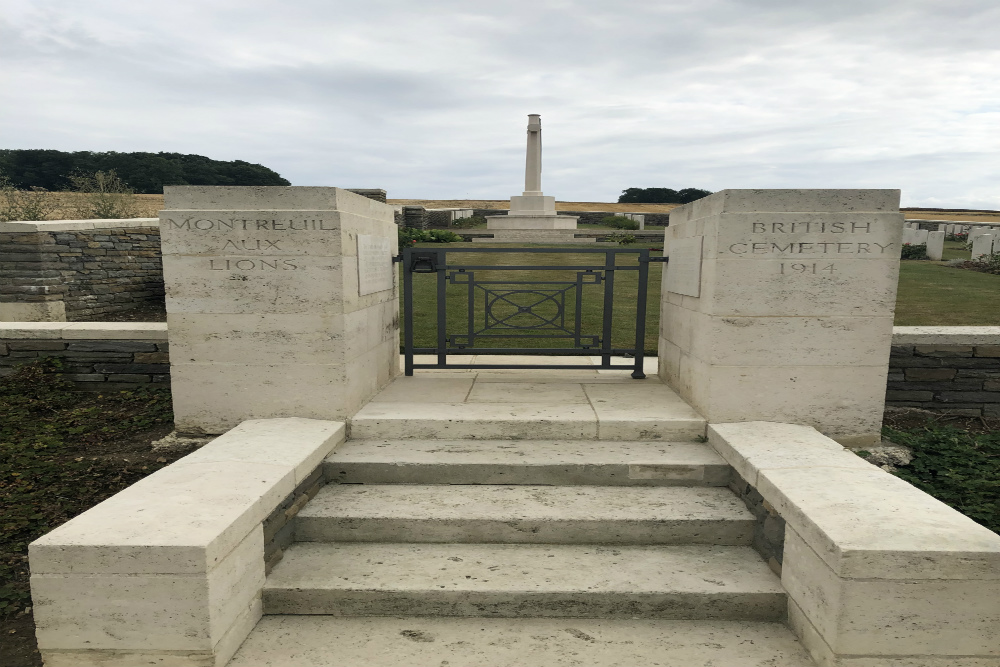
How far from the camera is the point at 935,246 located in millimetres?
18922

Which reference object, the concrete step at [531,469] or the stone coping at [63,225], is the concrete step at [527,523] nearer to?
the concrete step at [531,469]

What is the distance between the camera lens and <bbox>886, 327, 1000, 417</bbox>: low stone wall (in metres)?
5.21

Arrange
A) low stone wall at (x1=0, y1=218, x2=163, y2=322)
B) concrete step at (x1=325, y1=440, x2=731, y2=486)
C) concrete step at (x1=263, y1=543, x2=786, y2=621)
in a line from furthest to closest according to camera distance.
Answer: low stone wall at (x1=0, y1=218, x2=163, y2=322)
concrete step at (x1=325, y1=440, x2=731, y2=486)
concrete step at (x1=263, y1=543, x2=786, y2=621)

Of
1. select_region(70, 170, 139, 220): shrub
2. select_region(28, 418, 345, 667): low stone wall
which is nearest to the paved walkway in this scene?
select_region(28, 418, 345, 667): low stone wall

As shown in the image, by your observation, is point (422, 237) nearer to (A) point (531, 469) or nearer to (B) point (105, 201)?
(B) point (105, 201)

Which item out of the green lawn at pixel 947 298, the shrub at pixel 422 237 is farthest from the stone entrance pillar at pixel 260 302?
the shrub at pixel 422 237

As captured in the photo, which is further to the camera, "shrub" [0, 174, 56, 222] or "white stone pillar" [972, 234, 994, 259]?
"white stone pillar" [972, 234, 994, 259]

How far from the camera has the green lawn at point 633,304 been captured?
307 inches

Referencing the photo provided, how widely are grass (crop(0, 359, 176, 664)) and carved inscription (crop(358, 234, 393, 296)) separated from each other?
75.7 inches

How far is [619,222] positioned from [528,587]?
28.4 meters

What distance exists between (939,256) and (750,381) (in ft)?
62.7

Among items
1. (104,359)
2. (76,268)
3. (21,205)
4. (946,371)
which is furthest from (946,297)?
(21,205)

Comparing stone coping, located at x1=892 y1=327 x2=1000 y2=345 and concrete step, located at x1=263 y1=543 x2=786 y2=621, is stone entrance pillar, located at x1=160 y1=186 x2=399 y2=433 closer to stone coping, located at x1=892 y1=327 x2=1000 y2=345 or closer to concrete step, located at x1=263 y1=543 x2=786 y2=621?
concrete step, located at x1=263 y1=543 x2=786 y2=621

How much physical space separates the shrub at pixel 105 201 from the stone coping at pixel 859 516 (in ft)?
56.0
